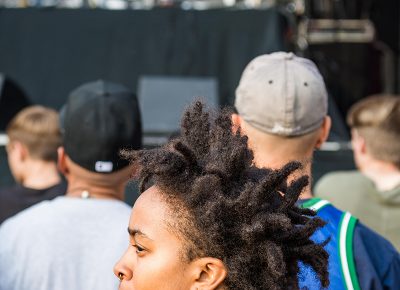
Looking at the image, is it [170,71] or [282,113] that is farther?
[170,71]

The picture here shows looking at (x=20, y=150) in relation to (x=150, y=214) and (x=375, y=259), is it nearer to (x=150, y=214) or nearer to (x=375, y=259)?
(x=375, y=259)

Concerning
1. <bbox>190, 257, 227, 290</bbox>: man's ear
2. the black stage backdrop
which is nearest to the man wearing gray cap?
<bbox>190, 257, 227, 290</bbox>: man's ear

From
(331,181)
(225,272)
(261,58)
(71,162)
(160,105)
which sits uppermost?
(261,58)

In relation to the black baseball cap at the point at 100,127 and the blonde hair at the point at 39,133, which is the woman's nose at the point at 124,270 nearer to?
the black baseball cap at the point at 100,127

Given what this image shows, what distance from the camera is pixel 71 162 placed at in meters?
2.88

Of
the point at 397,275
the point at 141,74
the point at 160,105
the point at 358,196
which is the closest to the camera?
the point at 397,275

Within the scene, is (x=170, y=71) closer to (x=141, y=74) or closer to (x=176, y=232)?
(x=141, y=74)

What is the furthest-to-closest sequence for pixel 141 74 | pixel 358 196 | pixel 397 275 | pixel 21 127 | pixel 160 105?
1. pixel 141 74
2. pixel 160 105
3. pixel 21 127
4. pixel 358 196
5. pixel 397 275

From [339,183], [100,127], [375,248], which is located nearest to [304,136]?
[375,248]

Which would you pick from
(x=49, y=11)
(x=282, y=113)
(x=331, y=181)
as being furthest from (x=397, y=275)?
(x=49, y=11)

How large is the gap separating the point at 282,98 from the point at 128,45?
4.23 m

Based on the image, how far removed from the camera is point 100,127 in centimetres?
288

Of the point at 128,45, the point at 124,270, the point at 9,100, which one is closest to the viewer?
the point at 124,270

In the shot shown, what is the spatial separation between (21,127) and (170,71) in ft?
8.88
